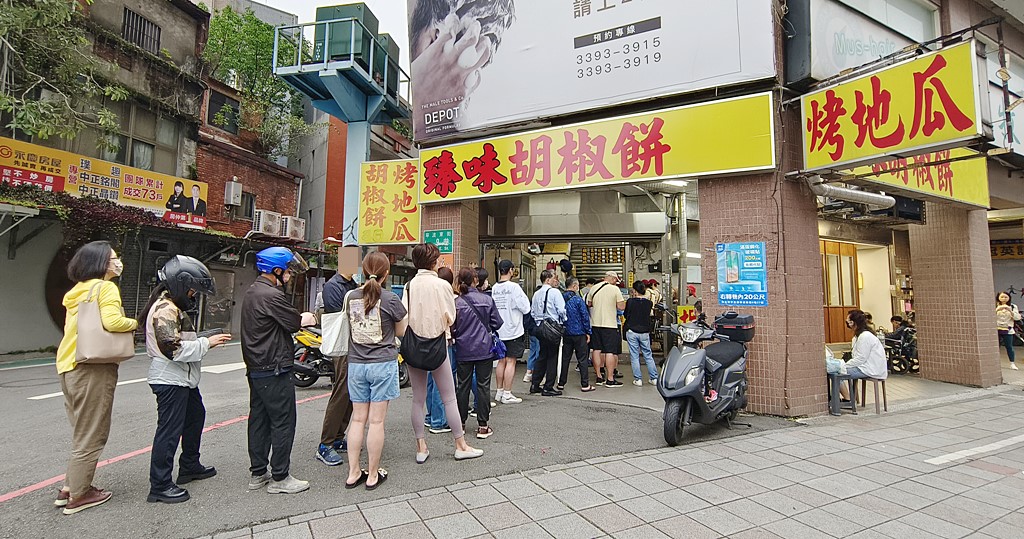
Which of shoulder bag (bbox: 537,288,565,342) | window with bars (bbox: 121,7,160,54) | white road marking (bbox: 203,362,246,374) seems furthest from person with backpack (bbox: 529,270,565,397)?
window with bars (bbox: 121,7,160,54)

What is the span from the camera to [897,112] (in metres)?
4.87

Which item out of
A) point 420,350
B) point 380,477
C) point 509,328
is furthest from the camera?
Result: point 509,328

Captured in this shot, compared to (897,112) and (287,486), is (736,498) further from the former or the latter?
(897,112)

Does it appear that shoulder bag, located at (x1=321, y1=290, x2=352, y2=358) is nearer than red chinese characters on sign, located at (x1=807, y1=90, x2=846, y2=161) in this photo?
Yes

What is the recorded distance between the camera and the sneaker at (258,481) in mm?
3462

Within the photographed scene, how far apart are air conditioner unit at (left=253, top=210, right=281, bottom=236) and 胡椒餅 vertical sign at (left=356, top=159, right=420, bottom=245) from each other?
878cm

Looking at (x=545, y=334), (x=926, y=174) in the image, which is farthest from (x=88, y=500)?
(x=926, y=174)

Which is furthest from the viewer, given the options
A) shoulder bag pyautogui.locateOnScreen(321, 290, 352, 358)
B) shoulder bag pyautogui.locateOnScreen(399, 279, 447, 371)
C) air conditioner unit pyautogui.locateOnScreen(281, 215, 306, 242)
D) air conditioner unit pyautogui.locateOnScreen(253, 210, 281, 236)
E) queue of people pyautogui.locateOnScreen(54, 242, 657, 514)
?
air conditioner unit pyautogui.locateOnScreen(281, 215, 306, 242)

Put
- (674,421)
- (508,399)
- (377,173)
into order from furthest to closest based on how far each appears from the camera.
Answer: (377,173) < (508,399) < (674,421)

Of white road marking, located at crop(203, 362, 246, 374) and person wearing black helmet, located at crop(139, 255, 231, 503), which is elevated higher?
person wearing black helmet, located at crop(139, 255, 231, 503)

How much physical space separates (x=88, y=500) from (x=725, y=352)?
5.58m

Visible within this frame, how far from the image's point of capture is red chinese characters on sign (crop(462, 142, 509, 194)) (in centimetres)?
754

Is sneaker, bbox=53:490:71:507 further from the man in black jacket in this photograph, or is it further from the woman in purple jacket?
the woman in purple jacket

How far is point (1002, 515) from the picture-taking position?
3189 mm
